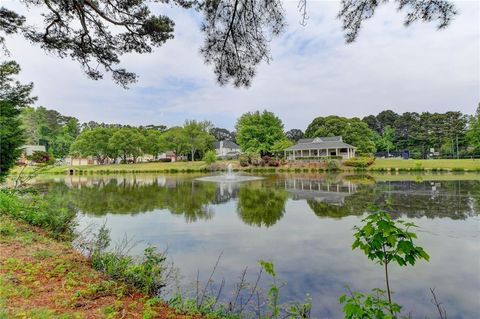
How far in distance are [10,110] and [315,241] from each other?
838cm

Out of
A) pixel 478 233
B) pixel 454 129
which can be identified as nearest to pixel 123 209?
pixel 478 233

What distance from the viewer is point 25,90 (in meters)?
7.50

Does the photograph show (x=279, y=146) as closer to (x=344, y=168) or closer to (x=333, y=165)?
(x=333, y=165)

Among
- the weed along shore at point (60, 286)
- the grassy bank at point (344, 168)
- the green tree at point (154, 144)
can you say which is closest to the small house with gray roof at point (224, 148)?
the green tree at point (154, 144)

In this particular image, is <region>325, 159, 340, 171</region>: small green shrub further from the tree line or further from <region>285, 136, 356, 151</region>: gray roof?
the tree line

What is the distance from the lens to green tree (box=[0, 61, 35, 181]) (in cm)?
661

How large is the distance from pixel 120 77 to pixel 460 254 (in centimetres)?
747

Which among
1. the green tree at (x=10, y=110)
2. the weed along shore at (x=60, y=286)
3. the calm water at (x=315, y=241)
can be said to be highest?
the green tree at (x=10, y=110)

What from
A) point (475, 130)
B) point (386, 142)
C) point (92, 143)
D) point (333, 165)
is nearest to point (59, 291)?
point (333, 165)

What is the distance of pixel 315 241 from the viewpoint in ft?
21.4

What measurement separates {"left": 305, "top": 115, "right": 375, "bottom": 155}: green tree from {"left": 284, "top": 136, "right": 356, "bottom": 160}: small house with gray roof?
9.46 ft

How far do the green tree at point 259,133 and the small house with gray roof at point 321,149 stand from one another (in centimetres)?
303

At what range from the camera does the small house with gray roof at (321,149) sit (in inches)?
1519

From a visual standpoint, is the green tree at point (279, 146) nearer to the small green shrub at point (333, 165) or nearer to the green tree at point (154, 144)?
the small green shrub at point (333, 165)
